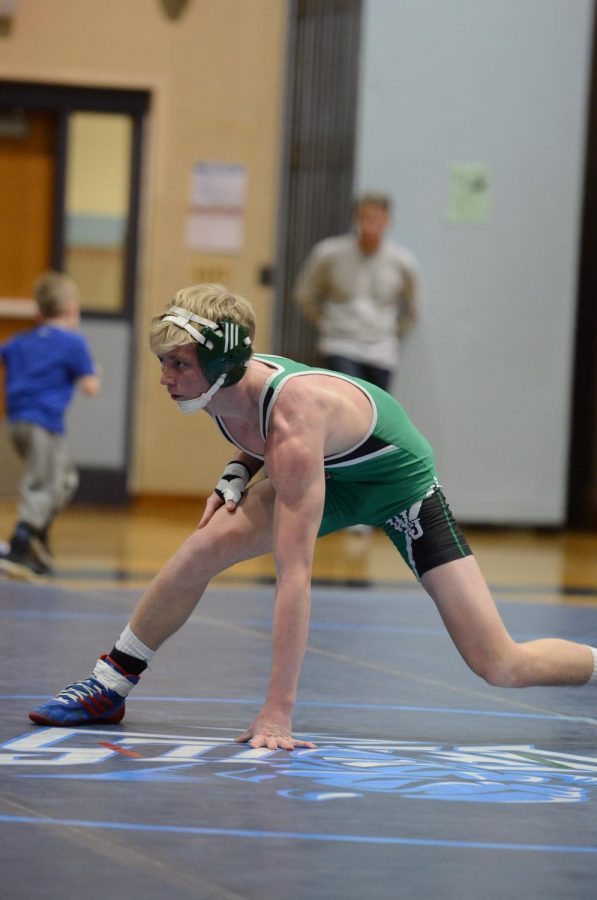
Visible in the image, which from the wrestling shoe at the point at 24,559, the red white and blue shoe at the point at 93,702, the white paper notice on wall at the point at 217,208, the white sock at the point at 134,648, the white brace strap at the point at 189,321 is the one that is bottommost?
the wrestling shoe at the point at 24,559

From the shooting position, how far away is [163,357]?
10.6 feet

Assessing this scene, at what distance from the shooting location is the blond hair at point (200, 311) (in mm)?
3195

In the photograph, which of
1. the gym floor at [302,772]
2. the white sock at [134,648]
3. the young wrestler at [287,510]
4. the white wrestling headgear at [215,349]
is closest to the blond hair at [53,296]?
the gym floor at [302,772]

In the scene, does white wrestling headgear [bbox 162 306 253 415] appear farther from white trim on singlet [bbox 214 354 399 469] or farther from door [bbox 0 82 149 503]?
door [bbox 0 82 149 503]

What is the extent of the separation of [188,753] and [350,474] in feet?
2.28

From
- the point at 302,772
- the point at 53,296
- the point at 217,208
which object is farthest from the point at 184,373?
the point at 217,208

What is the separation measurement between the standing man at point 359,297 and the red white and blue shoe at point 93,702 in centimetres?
550

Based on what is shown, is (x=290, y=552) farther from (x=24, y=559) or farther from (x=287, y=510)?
(x=24, y=559)

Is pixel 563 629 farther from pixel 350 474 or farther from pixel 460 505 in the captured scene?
pixel 460 505

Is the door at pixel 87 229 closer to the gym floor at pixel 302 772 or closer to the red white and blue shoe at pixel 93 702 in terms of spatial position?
the gym floor at pixel 302 772

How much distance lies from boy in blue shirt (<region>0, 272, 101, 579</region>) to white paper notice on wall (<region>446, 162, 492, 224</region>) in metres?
3.00

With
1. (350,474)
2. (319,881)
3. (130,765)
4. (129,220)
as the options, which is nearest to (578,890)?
(319,881)

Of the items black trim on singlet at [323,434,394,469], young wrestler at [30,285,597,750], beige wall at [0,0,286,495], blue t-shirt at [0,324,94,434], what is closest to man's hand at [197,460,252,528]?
young wrestler at [30,285,597,750]

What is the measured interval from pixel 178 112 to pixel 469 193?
72.3 inches
